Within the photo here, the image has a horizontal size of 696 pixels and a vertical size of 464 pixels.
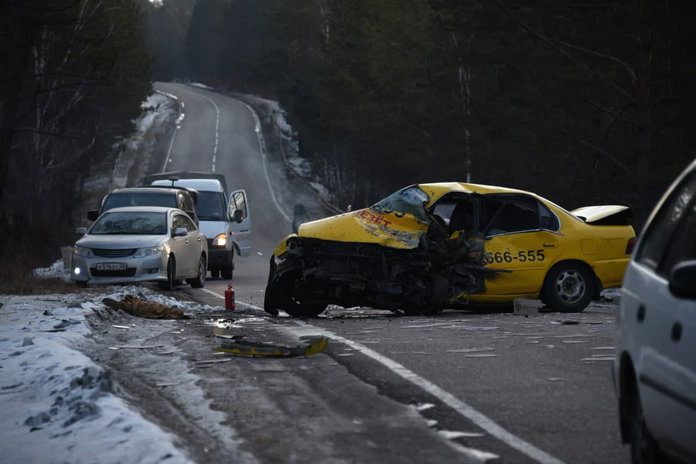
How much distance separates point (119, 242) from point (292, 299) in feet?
23.2

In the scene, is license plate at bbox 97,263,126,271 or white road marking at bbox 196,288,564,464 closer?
white road marking at bbox 196,288,564,464

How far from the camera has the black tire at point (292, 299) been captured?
16.6 m

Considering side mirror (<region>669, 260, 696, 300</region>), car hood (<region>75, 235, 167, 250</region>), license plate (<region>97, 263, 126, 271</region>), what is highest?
side mirror (<region>669, 260, 696, 300</region>)

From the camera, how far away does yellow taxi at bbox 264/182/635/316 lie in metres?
16.3

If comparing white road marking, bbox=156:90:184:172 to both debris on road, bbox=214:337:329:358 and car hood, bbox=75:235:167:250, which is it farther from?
debris on road, bbox=214:337:329:358

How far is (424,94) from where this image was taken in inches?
2408

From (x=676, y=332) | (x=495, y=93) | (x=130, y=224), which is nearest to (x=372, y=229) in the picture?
(x=130, y=224)

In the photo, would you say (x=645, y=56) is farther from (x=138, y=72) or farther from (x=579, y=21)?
(x=138, y=72)

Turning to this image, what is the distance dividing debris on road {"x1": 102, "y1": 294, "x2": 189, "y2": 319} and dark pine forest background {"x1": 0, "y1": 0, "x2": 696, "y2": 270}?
1538 cm

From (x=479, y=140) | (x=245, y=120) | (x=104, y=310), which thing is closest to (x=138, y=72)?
(x=479, y=140)

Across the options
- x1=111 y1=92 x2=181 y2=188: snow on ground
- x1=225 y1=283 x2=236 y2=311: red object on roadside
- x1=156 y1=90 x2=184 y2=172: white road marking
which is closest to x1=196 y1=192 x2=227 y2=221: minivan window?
x1=225 y1=283 x2=236 y2=311: red object on roadside

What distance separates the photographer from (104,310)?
16.3 metres

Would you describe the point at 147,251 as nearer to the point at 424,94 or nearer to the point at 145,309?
the point at 145,309

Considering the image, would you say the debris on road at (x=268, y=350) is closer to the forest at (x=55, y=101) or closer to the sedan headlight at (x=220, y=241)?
the forest at (x=55, y=101)
